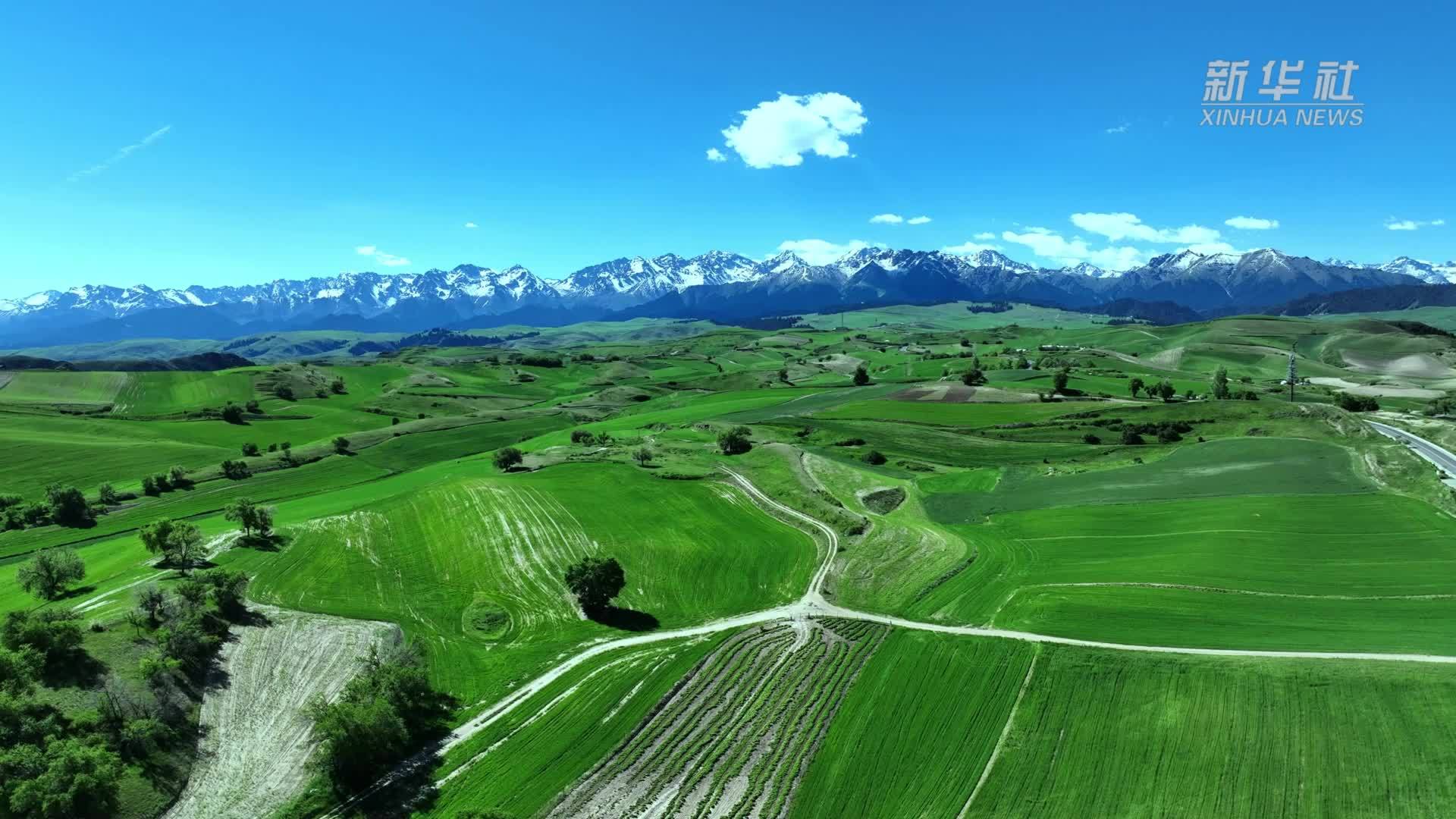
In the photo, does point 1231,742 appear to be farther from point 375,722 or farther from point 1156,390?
point 1156,390

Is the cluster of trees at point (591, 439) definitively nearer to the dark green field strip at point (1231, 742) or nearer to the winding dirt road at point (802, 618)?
the winding dirt road at point (802, 618)

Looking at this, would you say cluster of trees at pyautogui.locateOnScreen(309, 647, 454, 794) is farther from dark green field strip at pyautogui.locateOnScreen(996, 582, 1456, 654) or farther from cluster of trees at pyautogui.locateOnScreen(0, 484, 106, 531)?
cluster of trees at pyautogui.locateOnScreen(0, 484, 106, 531)

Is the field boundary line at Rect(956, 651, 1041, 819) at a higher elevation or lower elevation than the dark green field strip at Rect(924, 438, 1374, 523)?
lower

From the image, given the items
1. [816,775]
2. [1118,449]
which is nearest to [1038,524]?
[1118,449]

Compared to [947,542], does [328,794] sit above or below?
below

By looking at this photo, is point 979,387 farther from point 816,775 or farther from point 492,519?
A: point 816,775

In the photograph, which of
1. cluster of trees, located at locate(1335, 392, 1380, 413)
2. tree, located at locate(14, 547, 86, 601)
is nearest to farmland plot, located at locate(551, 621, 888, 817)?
tree, located at locate(14, 547, 86, 601)
